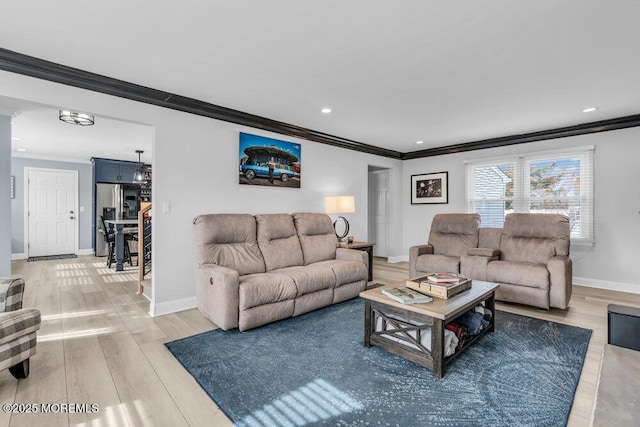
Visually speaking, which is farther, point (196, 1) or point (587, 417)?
point (196, 1)

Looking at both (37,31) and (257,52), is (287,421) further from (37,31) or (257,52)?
(37,31)

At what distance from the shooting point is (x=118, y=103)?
2.93 m

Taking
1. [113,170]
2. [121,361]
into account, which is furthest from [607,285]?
[113,170]

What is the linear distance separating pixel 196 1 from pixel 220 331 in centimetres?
252

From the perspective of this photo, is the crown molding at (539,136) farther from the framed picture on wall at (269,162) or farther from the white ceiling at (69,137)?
the white ceiling at (69,137)

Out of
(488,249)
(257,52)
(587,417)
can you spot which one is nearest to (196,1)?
(257,52)

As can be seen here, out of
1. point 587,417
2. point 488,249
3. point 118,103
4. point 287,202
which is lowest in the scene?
point 587,417

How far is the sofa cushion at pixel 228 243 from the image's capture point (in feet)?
10.3

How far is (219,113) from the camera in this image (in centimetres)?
361

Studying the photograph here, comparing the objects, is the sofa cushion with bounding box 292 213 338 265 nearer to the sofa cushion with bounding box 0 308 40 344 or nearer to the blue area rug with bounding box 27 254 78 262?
the sofa cushion with bounding box 0 308 40 344

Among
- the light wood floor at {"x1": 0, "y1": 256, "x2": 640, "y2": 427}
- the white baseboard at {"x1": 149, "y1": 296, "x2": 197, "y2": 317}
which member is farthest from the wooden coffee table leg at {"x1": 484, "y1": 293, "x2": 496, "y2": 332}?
the white baseboard at {"x1": 149, "y1": 296, "x2": 197, "y2": 317}

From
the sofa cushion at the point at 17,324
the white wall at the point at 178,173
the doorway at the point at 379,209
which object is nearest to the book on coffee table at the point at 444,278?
the white wall at the point at 178,173

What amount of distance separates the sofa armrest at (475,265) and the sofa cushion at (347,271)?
4.10 ft

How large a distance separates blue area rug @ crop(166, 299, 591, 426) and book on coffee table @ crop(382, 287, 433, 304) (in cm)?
45
